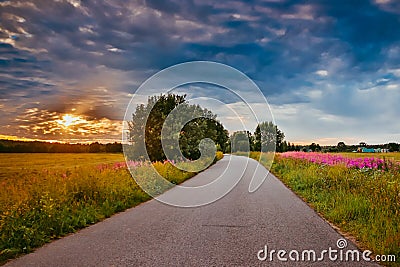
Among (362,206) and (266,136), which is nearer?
(362,206)

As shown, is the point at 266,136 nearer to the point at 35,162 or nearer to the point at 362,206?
the point at 35,162

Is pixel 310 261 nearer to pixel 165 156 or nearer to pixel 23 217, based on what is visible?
pixel 23 217

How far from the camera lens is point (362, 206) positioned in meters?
8.89

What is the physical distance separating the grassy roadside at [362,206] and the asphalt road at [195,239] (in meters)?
0.44

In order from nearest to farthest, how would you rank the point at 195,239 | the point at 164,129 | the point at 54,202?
the point at 195,239 < the point at 54,202 < the point at 164,129

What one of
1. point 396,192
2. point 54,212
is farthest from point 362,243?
point 54,212

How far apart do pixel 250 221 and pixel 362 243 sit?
2649mm

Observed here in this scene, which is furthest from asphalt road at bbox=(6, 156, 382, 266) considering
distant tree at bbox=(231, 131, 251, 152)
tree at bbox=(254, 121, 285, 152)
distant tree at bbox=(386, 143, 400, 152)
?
distant tree at bbox=(231, 131, 251, 152)

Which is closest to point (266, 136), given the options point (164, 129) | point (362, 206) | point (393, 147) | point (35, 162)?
point (393, 147)

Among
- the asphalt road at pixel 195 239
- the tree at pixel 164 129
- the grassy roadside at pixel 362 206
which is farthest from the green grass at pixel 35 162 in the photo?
the grassy roadside at pixel 362 206

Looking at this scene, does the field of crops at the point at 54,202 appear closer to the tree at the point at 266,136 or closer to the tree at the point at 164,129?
the tree at the point at 164,129

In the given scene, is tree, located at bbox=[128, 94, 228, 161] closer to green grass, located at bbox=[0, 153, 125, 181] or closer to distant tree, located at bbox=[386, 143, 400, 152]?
green grass, located at bbox=[0, 153, 125, 181]

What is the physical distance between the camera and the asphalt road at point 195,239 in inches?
224

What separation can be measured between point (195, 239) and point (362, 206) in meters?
4.56
